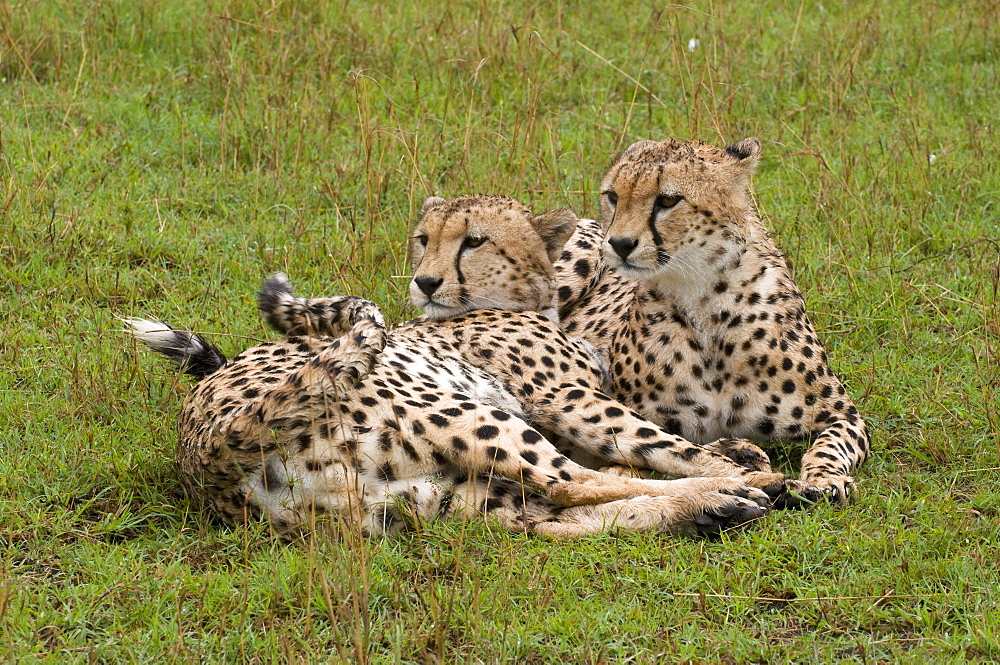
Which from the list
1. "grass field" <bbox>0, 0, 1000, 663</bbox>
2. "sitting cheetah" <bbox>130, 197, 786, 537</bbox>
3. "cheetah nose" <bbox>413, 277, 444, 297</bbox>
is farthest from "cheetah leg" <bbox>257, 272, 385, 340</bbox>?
"grass field" <bbox>0, 0, 1000, 663</bbox>

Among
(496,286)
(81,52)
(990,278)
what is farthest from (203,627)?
(81,52)

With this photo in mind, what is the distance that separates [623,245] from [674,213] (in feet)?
0.61

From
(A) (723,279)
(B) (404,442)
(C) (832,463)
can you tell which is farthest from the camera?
(A) (723,279)

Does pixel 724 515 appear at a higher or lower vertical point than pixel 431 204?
lower

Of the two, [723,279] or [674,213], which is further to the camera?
[723,279]

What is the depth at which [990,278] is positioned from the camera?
496cm

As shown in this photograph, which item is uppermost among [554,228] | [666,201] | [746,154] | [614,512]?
[746,154]

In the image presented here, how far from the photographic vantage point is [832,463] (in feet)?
12.1

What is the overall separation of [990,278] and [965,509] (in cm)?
171

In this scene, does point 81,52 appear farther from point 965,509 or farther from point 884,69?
point 965,509

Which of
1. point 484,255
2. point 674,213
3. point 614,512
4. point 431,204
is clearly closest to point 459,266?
point 484,255

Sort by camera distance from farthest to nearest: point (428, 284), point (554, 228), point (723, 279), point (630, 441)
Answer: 1. point (554, 228)
2. point (428, 284)
3. point (723, 279)
4. point (630, 441)

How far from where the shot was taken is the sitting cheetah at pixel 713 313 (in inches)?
152

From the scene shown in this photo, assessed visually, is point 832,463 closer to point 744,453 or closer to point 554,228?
point 744,453
